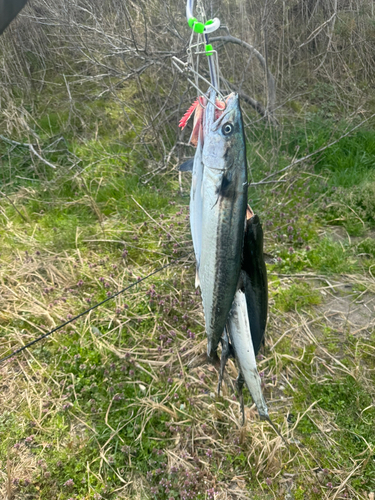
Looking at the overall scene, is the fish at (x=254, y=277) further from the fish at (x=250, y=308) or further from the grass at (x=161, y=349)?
the grass at (x=161, y=349)

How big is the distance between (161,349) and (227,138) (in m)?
2.00

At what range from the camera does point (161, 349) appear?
266cm

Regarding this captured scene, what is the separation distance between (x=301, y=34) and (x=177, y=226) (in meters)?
4.21

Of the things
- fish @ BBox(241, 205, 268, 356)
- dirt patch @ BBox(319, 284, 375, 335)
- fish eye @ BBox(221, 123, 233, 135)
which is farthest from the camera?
dirt patch @ BBox(319, 284, 375, 335)

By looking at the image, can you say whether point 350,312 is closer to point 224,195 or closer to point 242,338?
point 242,338

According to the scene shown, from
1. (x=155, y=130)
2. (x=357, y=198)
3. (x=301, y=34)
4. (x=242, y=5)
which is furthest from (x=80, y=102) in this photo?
(x=357, y=198)

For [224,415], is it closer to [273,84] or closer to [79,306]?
[79,306]

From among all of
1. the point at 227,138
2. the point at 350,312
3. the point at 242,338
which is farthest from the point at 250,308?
the point at 350,312

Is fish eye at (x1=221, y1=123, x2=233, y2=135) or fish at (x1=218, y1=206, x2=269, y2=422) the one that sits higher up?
fish eye at (x1=221, y1=123, x2=233, y2=135)

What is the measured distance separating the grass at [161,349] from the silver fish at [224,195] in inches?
15.1

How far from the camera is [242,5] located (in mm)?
4547

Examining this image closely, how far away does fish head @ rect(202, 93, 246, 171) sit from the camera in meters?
1.12

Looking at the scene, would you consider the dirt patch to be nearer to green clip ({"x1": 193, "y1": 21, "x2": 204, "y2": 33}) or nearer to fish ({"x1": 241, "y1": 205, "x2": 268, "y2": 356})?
fish ({"x1": 241, "y1": 205, "x2": 268, "y2": 356})

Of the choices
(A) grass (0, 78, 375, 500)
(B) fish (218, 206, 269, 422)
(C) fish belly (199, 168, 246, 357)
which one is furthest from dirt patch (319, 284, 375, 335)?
(C) fish belly (199, 168, 246, 357)
